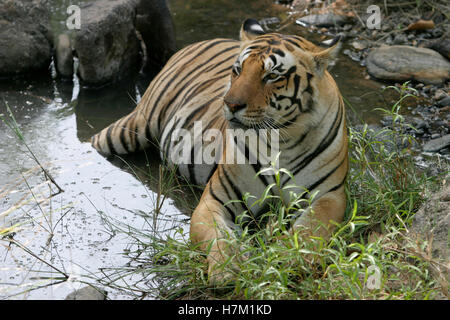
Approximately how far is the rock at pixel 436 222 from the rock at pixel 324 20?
4.22 m

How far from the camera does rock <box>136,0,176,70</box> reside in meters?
6.54

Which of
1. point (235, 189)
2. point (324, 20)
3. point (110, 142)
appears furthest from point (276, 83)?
point (324, 20)

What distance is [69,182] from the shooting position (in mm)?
4734

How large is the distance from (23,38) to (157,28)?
4.32 feet

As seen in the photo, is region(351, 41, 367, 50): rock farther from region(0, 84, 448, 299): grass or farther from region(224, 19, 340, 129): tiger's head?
region(224, 19, 340, 129): tiger's head

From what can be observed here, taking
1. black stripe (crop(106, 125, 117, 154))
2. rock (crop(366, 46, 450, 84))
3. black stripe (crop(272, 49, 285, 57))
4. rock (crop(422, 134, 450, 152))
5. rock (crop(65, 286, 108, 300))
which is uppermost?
black stripe (crop(272, 49, 285, 57))

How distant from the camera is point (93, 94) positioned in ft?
20.2

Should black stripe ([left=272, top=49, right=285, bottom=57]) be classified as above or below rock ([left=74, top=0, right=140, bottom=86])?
above

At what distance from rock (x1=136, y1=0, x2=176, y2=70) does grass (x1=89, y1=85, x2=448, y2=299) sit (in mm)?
2966

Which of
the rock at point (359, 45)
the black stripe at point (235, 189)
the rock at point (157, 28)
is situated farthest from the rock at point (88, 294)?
the rock at point (359, 45)

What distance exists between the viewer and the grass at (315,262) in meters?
3.10

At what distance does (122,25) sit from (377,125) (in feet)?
8.53

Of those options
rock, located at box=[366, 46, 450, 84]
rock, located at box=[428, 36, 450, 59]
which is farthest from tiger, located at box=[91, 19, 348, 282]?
rock, located at box=[428, 36, 450, 59]

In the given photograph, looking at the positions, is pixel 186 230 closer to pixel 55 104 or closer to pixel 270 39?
pixel 270 39
